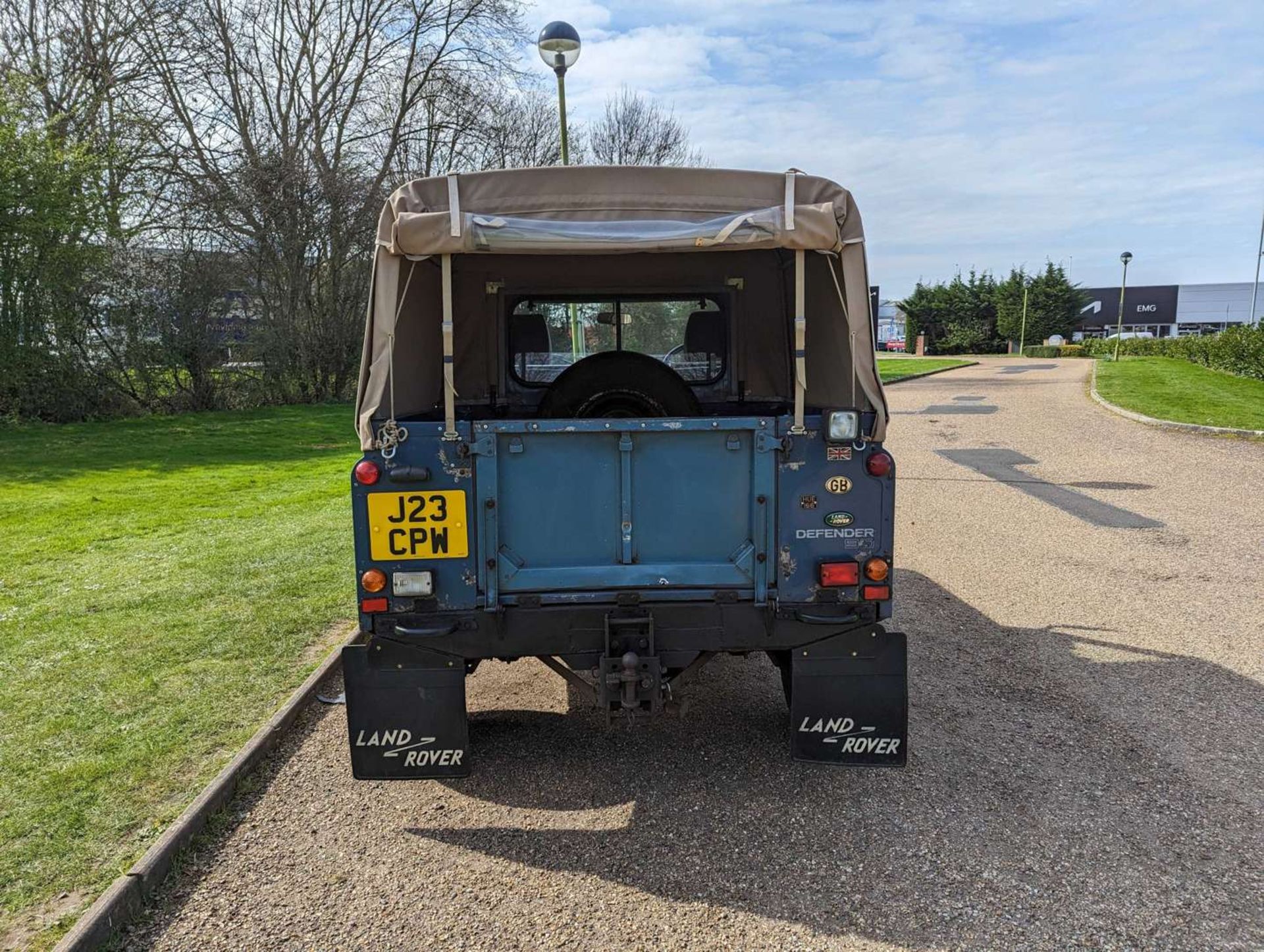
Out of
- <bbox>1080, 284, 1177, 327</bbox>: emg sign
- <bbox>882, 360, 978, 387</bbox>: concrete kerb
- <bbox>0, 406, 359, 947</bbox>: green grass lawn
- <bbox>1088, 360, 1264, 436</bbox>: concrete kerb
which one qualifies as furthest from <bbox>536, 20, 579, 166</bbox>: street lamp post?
<bbox>1080, 284, 1177, 327</bbox>: emg sign

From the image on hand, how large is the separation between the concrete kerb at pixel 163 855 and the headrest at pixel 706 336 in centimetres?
302

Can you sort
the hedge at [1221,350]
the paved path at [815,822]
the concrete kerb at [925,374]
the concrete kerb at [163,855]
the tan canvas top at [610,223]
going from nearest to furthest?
the concrete kerb at [163,855] → the paved path at [815,822] → the tan canvas top at [610,223] → the hedge at [1221,350] → the concrete kerb at [925,374]

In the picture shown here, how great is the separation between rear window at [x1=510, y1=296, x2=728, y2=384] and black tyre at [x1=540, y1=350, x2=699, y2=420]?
702mm

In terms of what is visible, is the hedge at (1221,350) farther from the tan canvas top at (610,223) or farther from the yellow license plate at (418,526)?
the yellow license plate at (418,526)

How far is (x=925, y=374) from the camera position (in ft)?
117

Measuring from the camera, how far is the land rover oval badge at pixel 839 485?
372 cm

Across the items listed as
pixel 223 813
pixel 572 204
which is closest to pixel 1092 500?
pixel 572 204

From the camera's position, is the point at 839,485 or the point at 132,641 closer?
the point at 839,485

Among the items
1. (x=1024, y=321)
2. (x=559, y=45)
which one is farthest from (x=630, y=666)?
(x=1024, y=321)

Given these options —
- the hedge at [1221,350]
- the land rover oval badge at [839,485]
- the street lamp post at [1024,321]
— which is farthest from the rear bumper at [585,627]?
the street lamp post at [1024,321]

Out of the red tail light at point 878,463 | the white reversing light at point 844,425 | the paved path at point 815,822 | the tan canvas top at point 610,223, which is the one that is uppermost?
the tan canvas top at point 610,223

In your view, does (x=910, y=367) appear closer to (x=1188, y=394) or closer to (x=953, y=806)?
(x=1188, y=394)

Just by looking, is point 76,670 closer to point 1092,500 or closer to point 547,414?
point 547,414

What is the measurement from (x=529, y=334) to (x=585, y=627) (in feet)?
7.63
